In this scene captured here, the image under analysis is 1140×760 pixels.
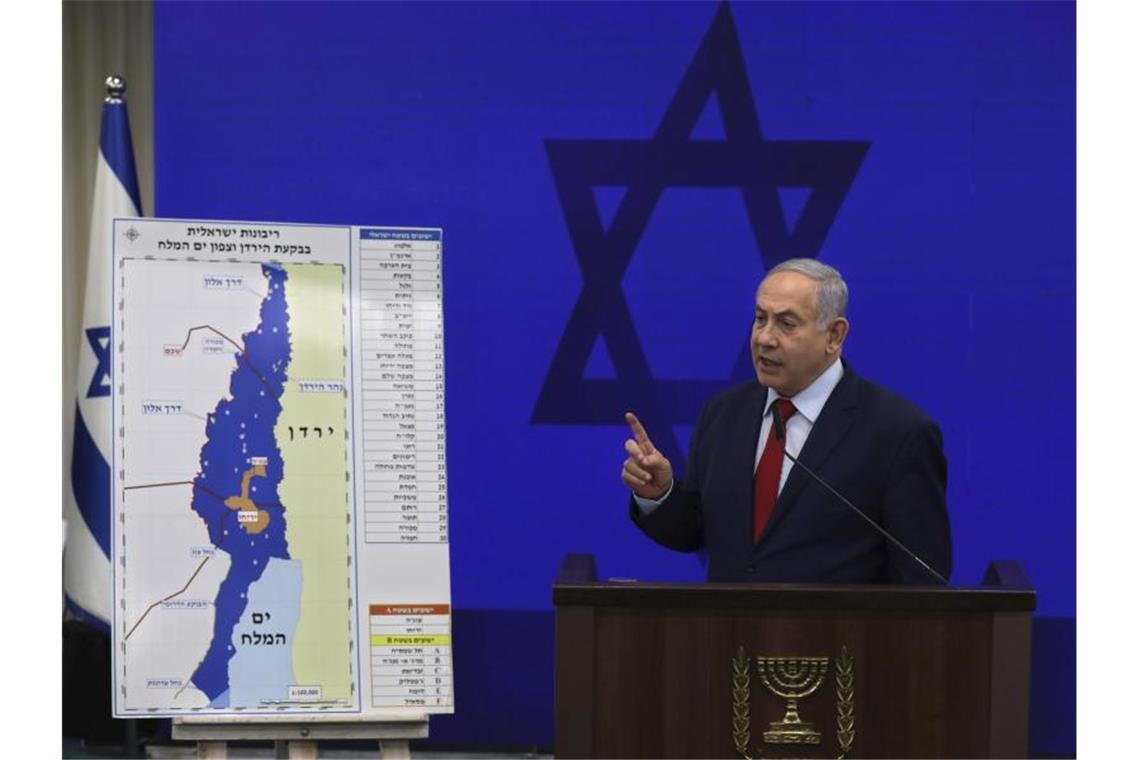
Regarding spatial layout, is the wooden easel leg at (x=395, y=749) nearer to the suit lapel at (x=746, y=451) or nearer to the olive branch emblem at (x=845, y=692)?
the suit lapel at (x=746, y=451)

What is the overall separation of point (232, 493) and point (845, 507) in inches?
54.8

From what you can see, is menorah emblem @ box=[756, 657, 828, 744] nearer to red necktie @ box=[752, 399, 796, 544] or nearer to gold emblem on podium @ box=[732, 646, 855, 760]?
gold emblem on podium @ box=[732, 646, 855, 760]

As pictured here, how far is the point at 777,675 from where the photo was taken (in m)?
2.56

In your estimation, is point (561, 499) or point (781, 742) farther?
point (561, 499)

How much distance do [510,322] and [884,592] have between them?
210 centimetres

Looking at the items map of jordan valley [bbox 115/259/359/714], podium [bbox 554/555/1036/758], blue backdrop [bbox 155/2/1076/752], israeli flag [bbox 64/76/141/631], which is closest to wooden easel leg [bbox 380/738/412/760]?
map of jordan valley [bbox 115/259/359/714]

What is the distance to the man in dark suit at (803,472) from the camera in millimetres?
2916

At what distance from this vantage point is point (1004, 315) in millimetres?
4348

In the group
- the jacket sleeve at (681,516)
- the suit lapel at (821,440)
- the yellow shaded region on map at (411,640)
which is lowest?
the yellow shaded region on map at (411,640)

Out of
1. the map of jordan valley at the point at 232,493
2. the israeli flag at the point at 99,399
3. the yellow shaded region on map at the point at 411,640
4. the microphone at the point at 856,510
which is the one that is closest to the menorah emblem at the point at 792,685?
the microphone at the point at 856,510

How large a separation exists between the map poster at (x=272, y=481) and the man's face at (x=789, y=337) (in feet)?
2.66

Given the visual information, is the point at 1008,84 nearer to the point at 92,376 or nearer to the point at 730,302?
the point at 730,302

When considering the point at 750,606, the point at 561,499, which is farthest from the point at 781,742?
the point at 561,499

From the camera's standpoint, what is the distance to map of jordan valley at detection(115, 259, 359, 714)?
3.28 metres
